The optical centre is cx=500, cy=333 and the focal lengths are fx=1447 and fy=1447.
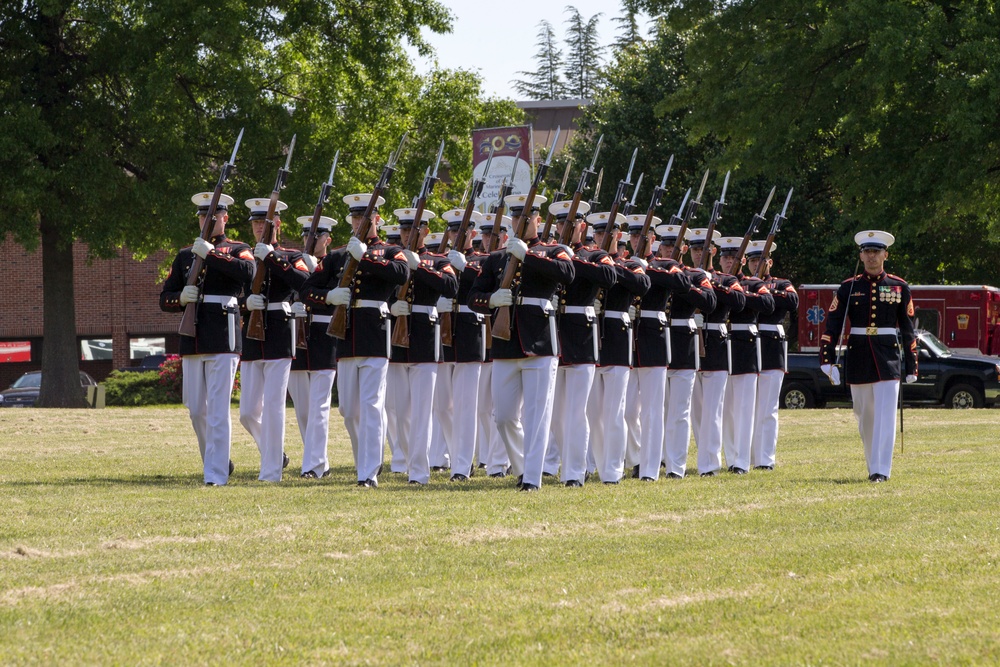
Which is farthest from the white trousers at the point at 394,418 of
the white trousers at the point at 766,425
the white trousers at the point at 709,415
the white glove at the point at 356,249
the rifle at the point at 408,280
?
the white trousers at the point at 766,425

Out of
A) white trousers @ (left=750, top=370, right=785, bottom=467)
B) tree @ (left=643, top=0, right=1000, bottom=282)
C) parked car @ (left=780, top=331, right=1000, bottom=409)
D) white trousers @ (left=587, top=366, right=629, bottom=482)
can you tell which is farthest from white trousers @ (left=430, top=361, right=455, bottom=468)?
parked car @ (left=780, top=331, right=1000, bottom=409)

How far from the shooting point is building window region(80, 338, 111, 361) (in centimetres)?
4703

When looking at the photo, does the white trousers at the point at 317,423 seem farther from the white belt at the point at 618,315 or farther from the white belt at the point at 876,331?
the white belt at the point at 876,331

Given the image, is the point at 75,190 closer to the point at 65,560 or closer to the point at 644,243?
the point at 644,243

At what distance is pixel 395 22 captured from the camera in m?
30.6

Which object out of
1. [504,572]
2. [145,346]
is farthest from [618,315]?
[145,346]

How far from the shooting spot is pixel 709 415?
41.9ft

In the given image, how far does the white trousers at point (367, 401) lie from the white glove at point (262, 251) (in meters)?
Answer: 1.04

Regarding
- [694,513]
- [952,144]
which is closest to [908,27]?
[952,144]

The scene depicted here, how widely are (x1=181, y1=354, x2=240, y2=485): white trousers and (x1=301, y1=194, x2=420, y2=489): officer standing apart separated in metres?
0.91

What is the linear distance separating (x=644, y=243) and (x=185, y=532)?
18.6 feet

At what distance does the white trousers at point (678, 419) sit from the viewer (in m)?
12.3

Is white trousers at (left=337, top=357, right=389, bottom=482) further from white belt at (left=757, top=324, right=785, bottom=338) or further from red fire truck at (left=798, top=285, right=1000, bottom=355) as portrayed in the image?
red fire truck at (left=798, top=285, right=1000, bottom=355)

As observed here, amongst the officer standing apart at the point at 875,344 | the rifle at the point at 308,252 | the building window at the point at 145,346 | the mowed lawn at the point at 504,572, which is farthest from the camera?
the building window at the point at 145,346
